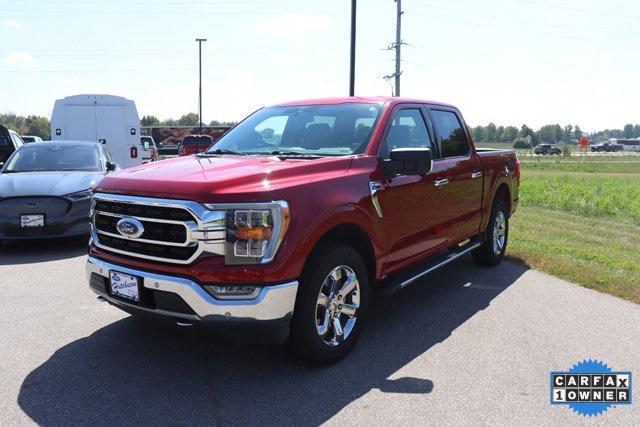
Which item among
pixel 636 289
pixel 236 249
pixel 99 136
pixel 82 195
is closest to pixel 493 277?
pixel 636 289

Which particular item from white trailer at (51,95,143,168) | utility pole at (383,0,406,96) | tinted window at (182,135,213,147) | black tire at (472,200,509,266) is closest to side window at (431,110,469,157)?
black tire at (472,200,509,266)

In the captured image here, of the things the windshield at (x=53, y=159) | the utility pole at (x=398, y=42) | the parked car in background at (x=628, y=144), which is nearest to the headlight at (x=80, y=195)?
the windshield at (x=53, y=159)

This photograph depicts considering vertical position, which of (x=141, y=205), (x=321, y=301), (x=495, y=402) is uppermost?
(x=141, y=205)

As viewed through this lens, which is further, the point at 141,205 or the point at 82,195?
the point at 82,195

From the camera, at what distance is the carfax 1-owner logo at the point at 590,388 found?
3.40m

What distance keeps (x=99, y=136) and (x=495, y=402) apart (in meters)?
14.1

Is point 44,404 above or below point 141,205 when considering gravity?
below

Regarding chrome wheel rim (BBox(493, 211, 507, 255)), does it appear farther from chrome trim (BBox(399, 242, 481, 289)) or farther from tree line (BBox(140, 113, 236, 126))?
tree line (BBox(140, 113, 236, 126))

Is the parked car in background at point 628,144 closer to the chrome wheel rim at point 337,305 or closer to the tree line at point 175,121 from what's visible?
the tree line at point 175,121

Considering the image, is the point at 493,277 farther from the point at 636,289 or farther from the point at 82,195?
the point at 82,195

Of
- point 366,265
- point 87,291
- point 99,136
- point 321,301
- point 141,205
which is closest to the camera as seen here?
point 141,205

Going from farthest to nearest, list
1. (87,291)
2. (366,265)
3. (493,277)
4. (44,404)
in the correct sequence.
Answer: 1. (493,277)
2. (87,291)
3. (366,265)
4. (44,404)

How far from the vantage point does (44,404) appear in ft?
10.5

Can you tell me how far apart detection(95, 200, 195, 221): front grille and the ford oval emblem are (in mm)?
49
